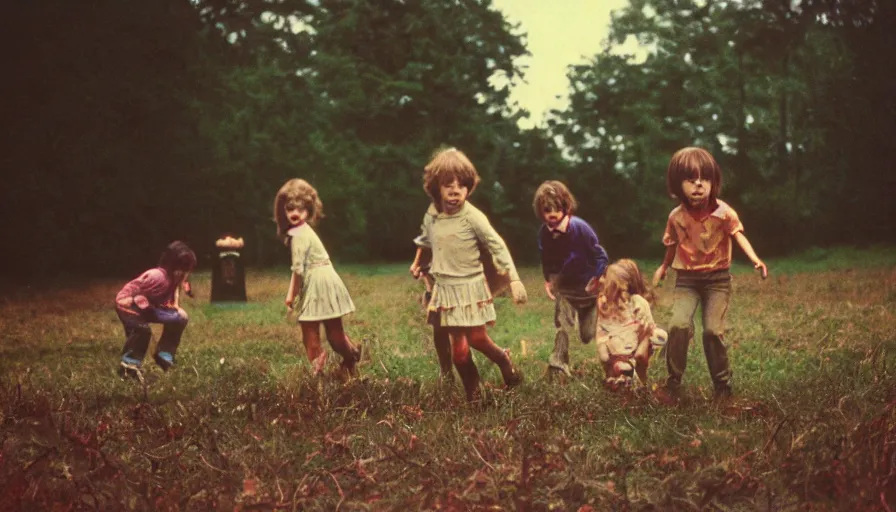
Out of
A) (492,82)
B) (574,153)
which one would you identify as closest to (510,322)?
(574,153)

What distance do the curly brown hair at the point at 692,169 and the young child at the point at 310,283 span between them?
2.30 meters

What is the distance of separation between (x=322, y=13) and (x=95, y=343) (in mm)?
4043

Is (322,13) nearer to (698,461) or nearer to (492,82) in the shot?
(492,82)

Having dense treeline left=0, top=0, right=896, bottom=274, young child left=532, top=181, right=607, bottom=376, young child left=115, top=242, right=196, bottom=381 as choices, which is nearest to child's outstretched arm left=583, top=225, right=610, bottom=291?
young child left=532, top=181, right=607, bottom=376

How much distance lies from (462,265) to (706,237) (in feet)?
4.70

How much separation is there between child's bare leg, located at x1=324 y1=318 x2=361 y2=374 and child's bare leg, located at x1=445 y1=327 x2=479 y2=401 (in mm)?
1041

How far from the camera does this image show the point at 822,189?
11.7m

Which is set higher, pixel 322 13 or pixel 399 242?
pixel 322 13

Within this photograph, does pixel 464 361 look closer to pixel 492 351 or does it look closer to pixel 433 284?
pixel 492 351

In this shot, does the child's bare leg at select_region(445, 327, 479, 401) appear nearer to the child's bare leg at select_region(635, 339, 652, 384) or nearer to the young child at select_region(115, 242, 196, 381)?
the child's bare leg at select_region(635, 339, 652, 384)

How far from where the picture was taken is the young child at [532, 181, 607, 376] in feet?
19.9

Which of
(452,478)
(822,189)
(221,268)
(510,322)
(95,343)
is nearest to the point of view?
(452,478)

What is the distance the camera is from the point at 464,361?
16.9 feet

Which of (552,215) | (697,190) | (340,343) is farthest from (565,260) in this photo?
(340,343)
